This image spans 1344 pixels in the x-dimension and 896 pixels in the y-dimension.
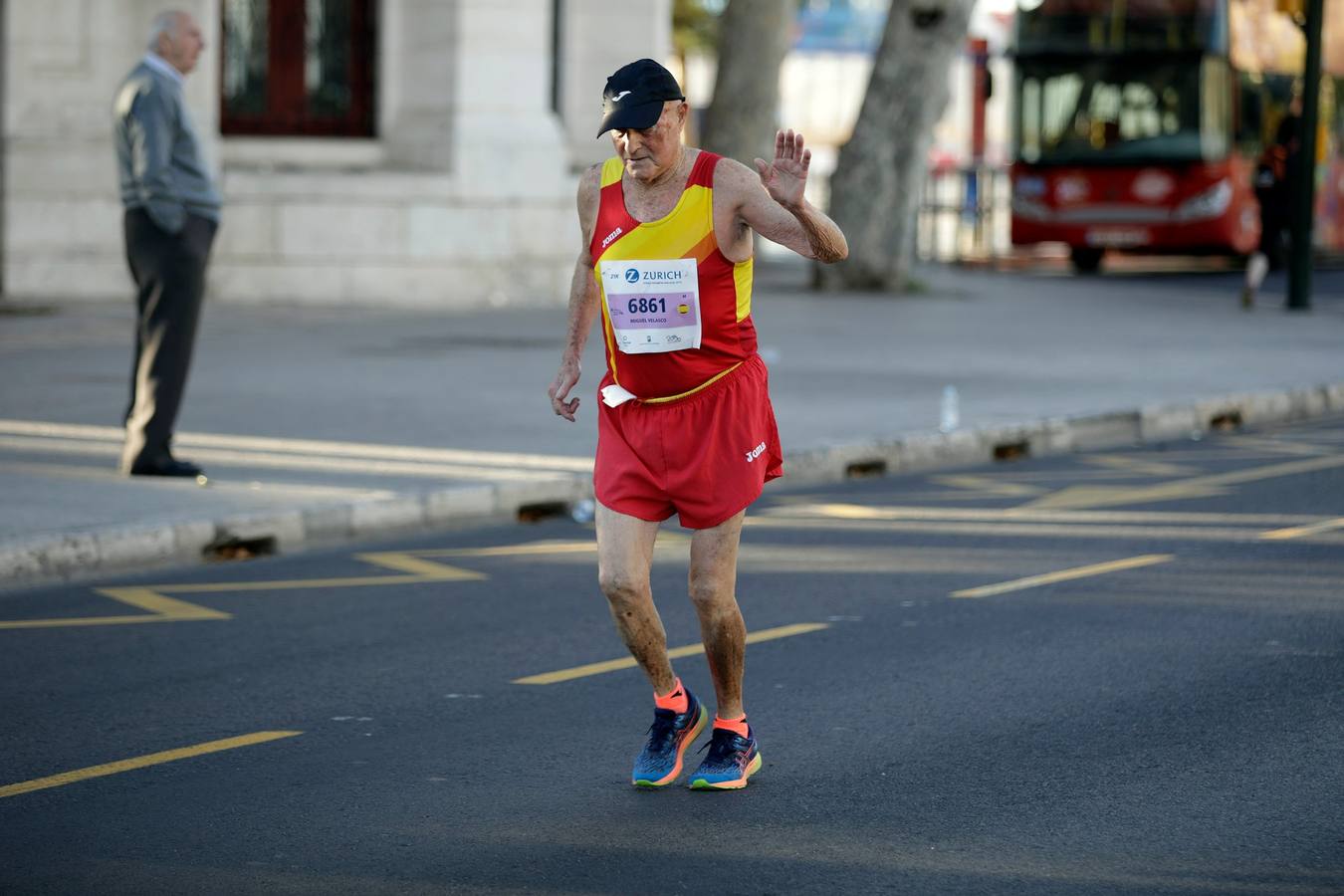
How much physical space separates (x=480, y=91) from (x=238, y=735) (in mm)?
16818

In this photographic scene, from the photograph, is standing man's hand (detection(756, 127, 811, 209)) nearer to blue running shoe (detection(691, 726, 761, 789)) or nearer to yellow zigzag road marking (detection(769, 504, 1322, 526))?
blue running shoe (detection(691, 726, 761, 789))

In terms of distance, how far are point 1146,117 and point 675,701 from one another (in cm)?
2645

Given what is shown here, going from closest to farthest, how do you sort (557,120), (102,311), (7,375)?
1. (7,375)
2. (102,311)
3. (557,120)

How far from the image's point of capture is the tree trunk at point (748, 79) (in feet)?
93.6

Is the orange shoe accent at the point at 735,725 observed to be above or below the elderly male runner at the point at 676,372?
Result: below

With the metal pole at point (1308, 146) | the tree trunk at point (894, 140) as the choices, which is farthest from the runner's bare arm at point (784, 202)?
the tree trunk at point (894, 140)

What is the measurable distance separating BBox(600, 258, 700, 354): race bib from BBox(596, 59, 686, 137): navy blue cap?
381 millimetres

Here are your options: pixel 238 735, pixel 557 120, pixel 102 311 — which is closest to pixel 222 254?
pixel 102 311

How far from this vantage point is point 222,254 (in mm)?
21984

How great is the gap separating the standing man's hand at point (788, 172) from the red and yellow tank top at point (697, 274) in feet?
0.83

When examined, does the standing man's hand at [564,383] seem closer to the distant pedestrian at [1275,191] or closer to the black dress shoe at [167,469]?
the black dress shoe at [167,469]

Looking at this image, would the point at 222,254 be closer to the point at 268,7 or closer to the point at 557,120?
the point at 268,7

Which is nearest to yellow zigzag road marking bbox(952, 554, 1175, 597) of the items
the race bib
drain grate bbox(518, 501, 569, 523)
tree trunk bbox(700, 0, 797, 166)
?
drain grate bbox(518, 501, 569, 523)

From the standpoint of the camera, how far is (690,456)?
19.4ft
